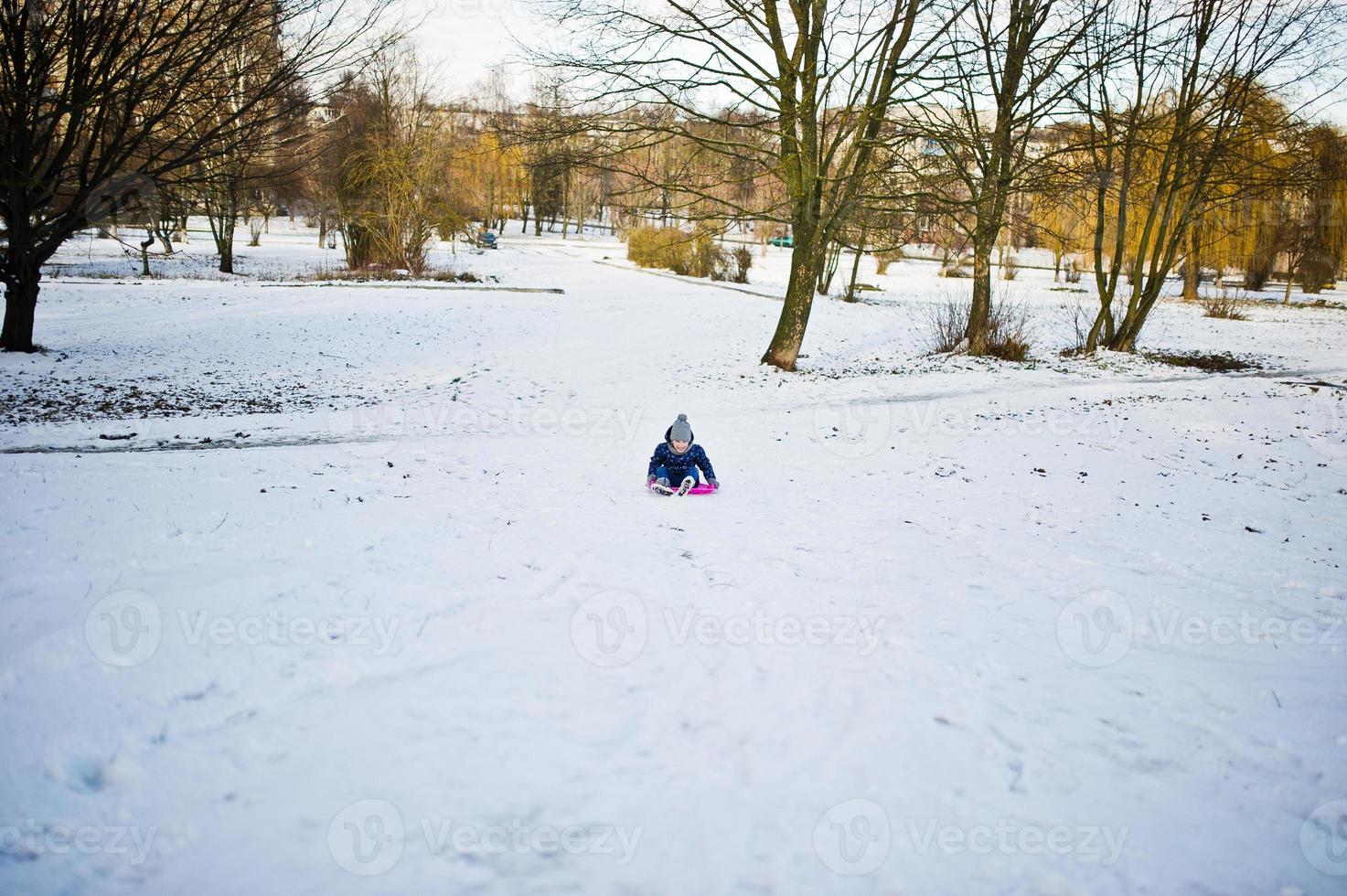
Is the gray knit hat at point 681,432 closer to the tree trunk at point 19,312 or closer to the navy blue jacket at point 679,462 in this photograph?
the navy blue jacket at point 679,462

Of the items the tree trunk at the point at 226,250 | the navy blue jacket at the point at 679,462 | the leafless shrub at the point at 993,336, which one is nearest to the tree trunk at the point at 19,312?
the navy blue jacket at the point at 679,462

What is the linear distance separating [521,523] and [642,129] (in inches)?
314

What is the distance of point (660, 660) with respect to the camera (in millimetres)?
3523

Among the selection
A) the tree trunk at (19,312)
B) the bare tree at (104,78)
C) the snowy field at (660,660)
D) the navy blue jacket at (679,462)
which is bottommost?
the snowy field at (660,660)

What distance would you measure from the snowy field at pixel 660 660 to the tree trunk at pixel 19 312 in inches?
171

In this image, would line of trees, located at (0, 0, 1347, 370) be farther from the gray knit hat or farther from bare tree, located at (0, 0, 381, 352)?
the gray knit hat

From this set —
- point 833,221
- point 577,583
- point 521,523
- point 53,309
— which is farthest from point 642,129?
point 53,309

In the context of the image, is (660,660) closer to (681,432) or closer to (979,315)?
(681,432)

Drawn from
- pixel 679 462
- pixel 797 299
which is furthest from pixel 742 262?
pixel 679 462

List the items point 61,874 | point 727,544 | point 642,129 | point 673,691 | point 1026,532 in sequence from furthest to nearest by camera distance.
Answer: point 642,129 < point 1026,532 < point 727,544 < point 673,691 < point 61,874

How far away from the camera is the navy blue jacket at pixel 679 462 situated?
6.13 meters

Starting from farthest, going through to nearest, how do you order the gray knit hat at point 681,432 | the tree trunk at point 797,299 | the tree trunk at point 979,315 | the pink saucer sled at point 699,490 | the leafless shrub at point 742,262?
the leafless shrub at point 742,262 < the tree trunk at point 979,315 < the tree trunk at point 797,299 < the pink saucer sled at point 699,490 < the gray knit hat at point 681,432

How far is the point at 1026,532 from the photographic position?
544 cm

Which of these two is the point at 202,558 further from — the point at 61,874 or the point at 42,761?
the point at 61,874
